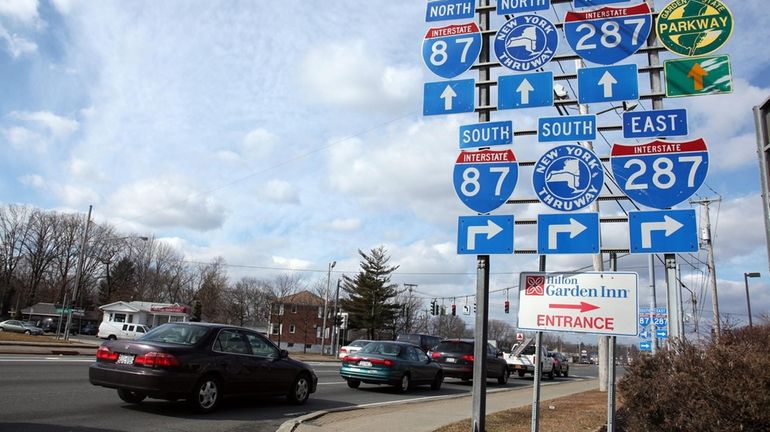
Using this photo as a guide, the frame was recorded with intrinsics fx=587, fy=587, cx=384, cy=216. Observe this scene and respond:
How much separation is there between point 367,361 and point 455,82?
9.96 metres

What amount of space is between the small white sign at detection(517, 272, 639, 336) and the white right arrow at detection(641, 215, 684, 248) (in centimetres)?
75

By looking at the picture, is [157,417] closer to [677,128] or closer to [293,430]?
[293,430]

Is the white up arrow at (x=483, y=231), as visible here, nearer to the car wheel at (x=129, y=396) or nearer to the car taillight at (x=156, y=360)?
the car taillight at (x=156, y=360)

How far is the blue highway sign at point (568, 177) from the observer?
275 inches

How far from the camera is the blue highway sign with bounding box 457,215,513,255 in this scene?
24.0 feet

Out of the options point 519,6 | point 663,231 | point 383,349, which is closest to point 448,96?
point 519,6

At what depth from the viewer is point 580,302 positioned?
245 inches

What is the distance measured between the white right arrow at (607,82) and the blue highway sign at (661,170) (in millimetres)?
816

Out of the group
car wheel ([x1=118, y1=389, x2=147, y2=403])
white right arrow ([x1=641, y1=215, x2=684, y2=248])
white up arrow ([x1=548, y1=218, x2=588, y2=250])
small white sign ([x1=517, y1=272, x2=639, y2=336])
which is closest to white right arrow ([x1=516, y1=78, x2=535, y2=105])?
white up arrow ([x1=548, y1=218, x2=588, y2=250])

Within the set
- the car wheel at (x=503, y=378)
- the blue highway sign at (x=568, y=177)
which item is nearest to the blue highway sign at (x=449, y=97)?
the blue highway sign at (x=568, y=177)

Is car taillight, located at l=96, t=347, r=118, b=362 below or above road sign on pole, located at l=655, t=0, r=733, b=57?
below

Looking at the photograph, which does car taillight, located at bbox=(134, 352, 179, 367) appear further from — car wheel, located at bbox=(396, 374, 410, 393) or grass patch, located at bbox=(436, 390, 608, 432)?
car wheel, located at bbox=(396, 374, 410, 393)

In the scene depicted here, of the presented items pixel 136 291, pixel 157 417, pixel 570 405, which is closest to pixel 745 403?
pixel 157 417

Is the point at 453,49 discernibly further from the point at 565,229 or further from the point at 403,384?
the point at 403,384
